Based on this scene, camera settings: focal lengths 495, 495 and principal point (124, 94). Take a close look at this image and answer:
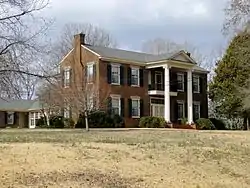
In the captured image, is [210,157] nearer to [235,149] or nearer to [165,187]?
[235,149]

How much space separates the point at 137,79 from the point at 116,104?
3.57m

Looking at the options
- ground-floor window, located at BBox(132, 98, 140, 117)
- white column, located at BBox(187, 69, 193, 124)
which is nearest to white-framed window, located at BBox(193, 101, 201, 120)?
white column, located at BBox(187, 69, 193, 124)

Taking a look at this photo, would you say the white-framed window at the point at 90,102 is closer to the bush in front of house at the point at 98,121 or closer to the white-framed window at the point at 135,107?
the bush in front of house at the point at 98,121

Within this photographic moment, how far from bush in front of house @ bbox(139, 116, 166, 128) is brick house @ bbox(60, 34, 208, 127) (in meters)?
1.09

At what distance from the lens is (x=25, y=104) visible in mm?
62094

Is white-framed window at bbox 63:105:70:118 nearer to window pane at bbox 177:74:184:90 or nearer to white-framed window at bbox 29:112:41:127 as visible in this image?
window pane at bbox 177:74:184:90

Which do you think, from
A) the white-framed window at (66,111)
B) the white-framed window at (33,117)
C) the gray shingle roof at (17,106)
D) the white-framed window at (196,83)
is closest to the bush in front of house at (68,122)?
the white-framed window at (66,111)

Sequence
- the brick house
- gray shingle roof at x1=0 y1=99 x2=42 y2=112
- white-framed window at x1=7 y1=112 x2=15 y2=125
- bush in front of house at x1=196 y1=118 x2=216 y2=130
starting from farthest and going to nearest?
1. white-framed window at x1=7 y1=112 x2=15 y2=125
2. gray shingle roof at x1=0 y1=99 x2=42 y2=112
3. bush in front of house at x1=196 y1=118 x2=216 y2=130
4. the brick house

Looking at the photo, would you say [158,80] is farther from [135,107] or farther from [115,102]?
[115,102]

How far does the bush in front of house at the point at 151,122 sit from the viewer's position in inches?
1735

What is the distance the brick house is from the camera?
4403 cm

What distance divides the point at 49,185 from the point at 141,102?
1390 inches

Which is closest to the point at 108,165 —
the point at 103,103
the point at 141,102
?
the point at 103,103

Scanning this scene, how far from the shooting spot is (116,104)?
1758 inches
